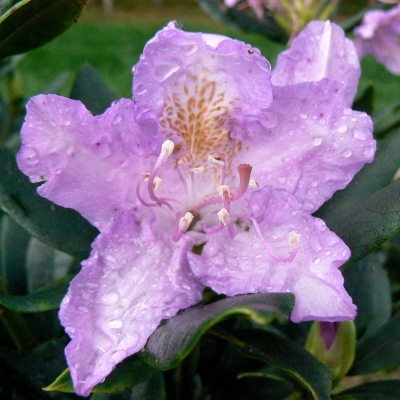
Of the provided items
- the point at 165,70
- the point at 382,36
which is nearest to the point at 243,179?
the point at 165,70

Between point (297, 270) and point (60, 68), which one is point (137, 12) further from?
point (297, 270)

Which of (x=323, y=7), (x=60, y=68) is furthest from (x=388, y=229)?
(x=60, y=68)

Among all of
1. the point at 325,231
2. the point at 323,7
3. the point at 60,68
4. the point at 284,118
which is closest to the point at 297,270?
the point at 325,231

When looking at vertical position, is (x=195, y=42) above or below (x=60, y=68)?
above

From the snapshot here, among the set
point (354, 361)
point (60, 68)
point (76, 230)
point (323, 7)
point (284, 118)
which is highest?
point (284, 118)

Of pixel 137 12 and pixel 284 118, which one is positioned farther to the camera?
pixel 137 12

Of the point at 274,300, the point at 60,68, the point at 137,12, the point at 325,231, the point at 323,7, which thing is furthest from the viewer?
the point at 137,12

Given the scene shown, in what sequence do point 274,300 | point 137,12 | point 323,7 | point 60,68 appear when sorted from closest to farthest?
point 274,300, point 323,7, point 60,68, point 137,12
